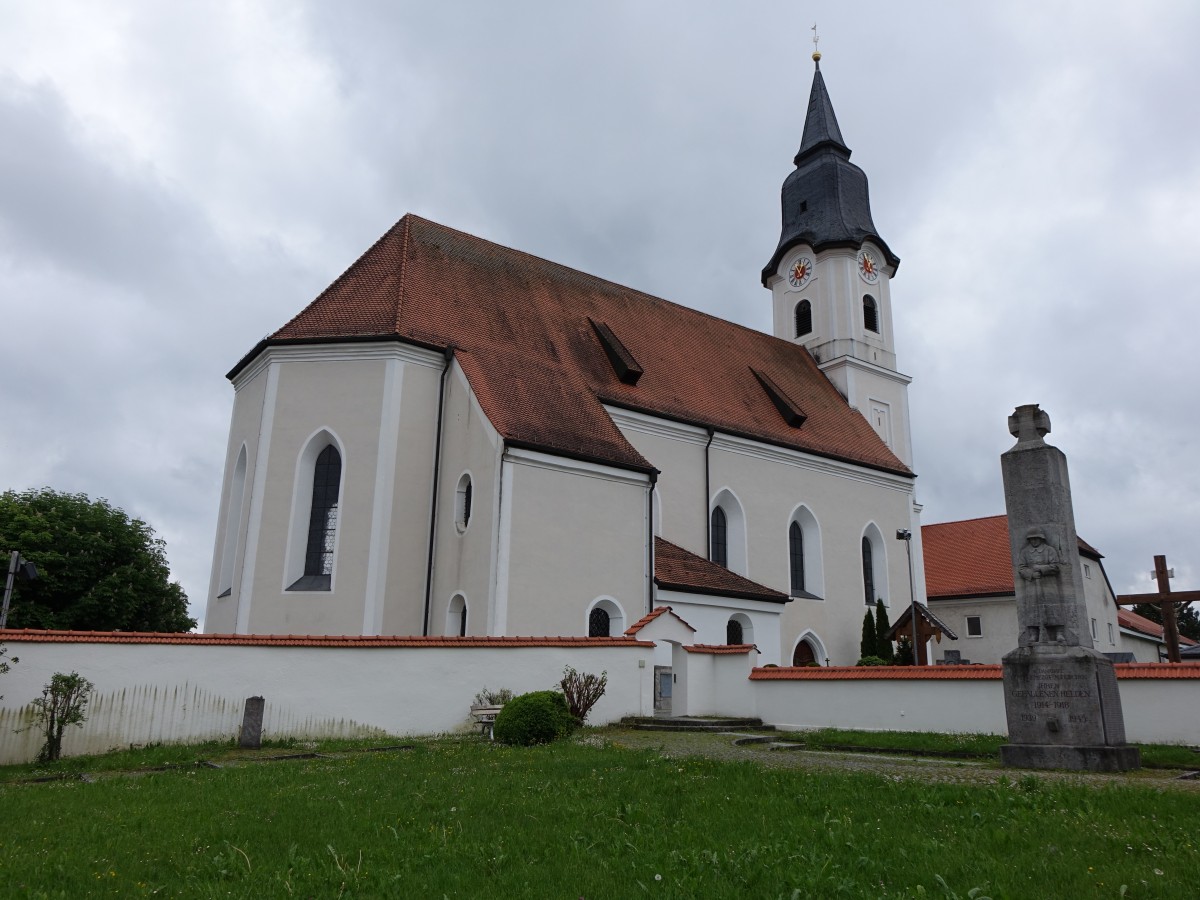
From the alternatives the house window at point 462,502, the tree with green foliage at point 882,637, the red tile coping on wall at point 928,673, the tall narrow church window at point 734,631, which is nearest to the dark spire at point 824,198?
the tree with green foliage at point 882,637

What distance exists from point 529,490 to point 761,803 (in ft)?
38.8

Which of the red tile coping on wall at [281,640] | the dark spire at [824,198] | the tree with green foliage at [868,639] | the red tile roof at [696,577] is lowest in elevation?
the red tile coping on wall at [281,640]

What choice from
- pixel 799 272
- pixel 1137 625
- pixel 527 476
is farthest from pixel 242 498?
pixel 1137 625

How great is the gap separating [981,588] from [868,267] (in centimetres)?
1223

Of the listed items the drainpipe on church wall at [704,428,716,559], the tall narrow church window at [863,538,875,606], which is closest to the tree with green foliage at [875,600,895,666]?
the tall narrow church window at [863,538,875,606]

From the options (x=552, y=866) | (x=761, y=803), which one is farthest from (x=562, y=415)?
(x=552, y=866)

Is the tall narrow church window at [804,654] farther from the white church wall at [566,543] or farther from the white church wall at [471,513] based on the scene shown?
the white church wall at [471,513]

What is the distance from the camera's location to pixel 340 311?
20.1 meters

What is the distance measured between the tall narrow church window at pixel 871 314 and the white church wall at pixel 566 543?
53.8 feet

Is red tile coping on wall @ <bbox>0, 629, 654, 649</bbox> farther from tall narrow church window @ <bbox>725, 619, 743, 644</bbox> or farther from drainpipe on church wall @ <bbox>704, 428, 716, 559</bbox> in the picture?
drainpipe on church wall @ <bbox>704, 428, 716, 559</bbox>

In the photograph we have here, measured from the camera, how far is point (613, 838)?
5168 millimetres

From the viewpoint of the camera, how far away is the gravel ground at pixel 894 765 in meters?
7.46

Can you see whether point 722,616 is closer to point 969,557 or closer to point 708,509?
point 708,509

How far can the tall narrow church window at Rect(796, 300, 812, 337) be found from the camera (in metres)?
32.6
